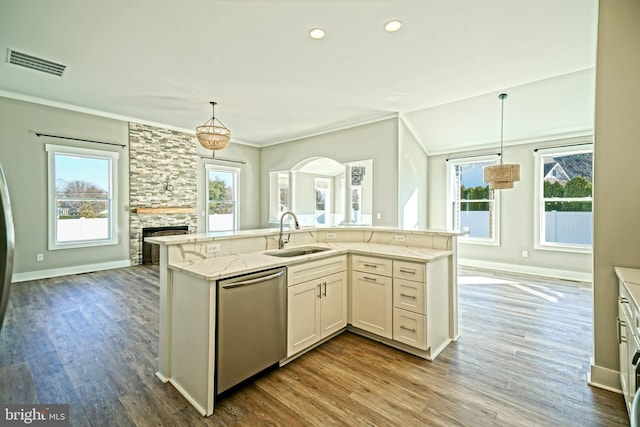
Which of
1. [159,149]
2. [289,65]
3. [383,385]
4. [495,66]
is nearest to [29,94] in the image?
[159,149]

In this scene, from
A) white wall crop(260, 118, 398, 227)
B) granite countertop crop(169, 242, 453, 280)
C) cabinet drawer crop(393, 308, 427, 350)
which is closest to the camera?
granite countertop crop(169, 242, 453, 280)

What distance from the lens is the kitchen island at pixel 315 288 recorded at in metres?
1.98

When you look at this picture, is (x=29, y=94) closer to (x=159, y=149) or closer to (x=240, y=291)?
(x=159, y=149)

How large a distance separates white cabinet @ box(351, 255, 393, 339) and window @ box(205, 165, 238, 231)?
5438mm

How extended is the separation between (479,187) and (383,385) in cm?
547

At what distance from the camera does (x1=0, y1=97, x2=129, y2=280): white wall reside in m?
4.74

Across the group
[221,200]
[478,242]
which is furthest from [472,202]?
[221,200]

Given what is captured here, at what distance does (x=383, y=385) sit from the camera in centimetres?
220

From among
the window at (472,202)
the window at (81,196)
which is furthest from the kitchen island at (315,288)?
the window at (81,196)

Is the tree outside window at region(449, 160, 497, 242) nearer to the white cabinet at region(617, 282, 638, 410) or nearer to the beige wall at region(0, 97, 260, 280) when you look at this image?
the white cabinet at region(617, 282, 638, 410)

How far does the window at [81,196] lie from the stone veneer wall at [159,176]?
37cm

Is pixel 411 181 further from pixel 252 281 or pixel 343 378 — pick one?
pixel 252 281

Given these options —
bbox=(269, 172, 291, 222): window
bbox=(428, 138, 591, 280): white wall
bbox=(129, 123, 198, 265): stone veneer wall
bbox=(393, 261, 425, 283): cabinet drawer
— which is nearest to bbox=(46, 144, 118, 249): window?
bbox=(129, 123, 198, 265): stone veneer wall

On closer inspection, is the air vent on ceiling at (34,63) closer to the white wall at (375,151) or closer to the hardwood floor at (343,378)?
the hardwood floor at (343,378)
